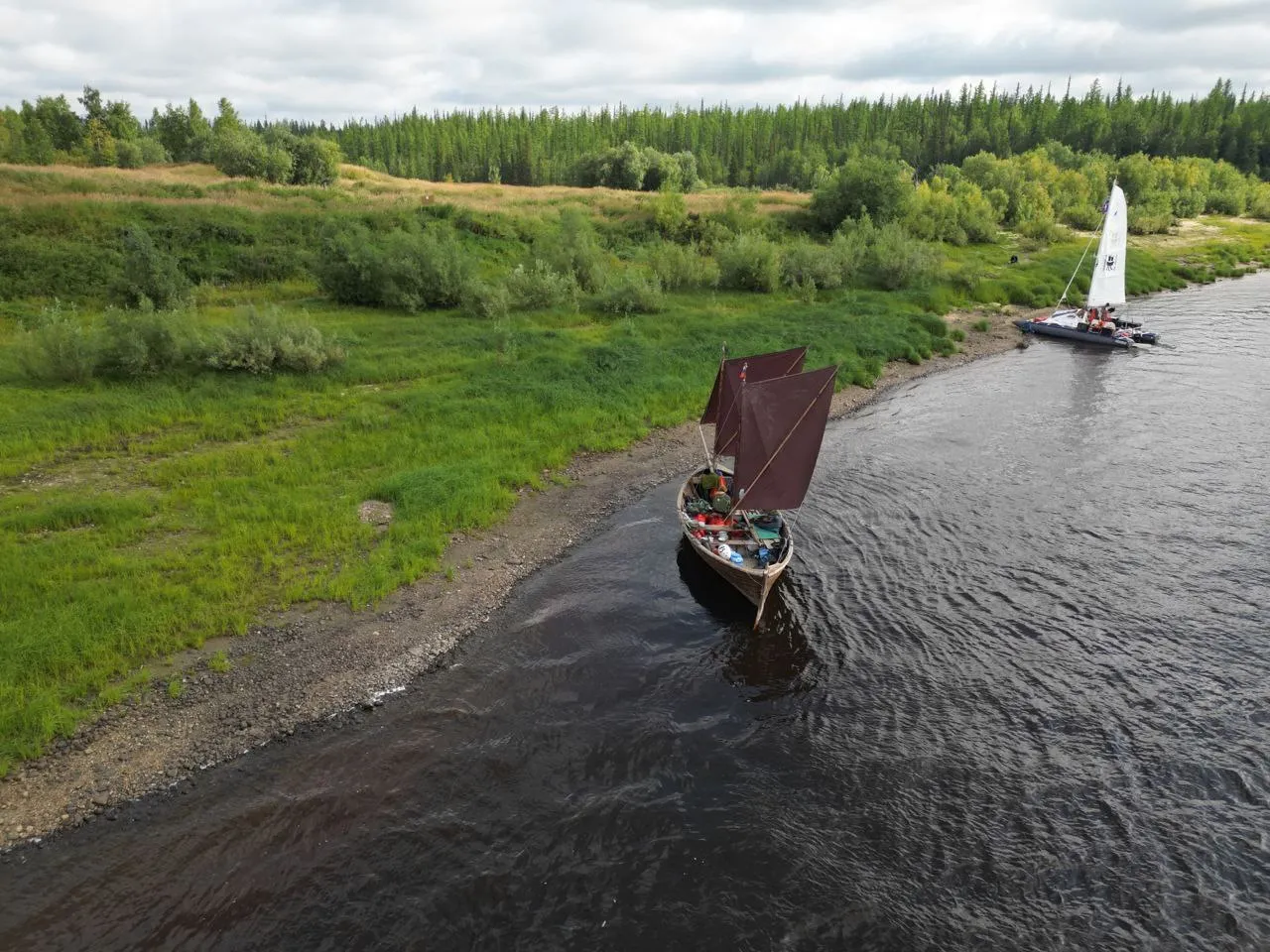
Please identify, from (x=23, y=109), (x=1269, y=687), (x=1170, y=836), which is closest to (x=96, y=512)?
(x=1170, y=836)

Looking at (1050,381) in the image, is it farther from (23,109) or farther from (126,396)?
(23,109)

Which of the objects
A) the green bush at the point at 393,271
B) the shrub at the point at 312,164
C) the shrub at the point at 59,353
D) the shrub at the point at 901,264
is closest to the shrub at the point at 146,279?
the shrub at the point at 59,353

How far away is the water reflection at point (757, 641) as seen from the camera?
1780cm

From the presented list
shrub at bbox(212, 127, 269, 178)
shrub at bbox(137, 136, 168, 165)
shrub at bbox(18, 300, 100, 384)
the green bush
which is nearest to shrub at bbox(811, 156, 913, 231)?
the green bush

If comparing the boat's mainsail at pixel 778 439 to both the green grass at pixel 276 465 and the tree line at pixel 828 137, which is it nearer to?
the green grass at pixel 276 465

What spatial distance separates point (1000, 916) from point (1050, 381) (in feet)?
125

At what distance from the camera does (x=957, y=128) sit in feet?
566

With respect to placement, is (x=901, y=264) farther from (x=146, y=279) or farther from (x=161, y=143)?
(x=161, y=143)

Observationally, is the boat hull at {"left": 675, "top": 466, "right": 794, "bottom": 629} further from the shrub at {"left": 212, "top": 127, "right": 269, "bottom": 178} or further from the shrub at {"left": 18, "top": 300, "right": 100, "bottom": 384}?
the shrub at {"left": 212, "top": 127, "right": 269, "bottom": 178}

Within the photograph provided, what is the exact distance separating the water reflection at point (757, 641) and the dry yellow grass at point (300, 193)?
54.6m

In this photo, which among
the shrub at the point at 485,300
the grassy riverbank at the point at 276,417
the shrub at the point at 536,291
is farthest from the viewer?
the shrub at the point at 536,291

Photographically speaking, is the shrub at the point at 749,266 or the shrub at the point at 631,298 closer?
the shrub at the point at 631,298

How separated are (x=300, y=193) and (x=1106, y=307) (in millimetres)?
67778

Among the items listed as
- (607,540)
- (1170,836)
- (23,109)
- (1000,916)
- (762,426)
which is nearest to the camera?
(1000,916)
